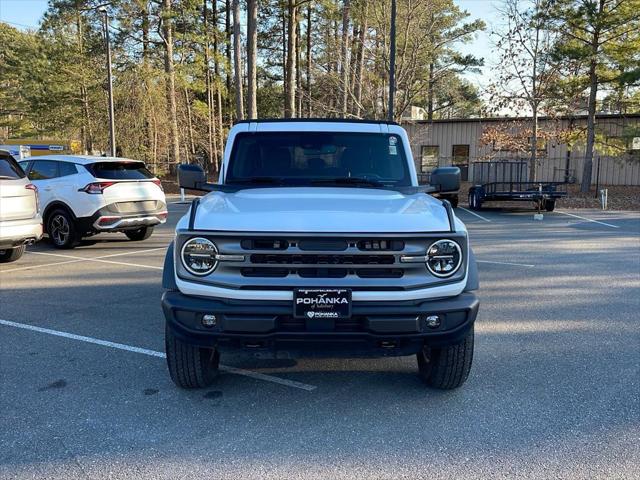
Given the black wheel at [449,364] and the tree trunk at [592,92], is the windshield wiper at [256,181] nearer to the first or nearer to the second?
the black wheel at [449,364]

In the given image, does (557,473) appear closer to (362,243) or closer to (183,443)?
(362,243)

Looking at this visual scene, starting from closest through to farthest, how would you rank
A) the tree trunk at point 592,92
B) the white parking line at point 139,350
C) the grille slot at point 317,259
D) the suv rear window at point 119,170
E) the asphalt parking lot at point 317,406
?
the asphalt parking lot at point 317,406, the grille slot at point 317,259, the white parking line at point 139,350, the suv rear window at point 119,170, the tree trunk at point 592,92

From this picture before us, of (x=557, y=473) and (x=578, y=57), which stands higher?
(x=578, y=57)

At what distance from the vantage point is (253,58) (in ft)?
74.8

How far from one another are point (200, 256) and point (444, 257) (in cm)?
149

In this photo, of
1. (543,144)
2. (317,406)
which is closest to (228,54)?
(543,144)

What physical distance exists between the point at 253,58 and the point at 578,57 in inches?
521

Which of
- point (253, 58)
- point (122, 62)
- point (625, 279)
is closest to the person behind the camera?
point (625, 279)

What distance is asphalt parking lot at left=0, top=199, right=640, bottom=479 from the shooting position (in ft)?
9.74

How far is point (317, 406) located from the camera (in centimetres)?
366

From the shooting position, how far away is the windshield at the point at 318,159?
4.61m

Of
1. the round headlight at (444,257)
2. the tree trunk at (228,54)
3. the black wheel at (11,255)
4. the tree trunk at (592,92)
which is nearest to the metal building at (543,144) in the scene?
the tree trunk at (592,92)

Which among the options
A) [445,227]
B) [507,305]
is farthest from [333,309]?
[507,305]

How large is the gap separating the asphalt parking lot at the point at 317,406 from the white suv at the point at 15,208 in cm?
162
